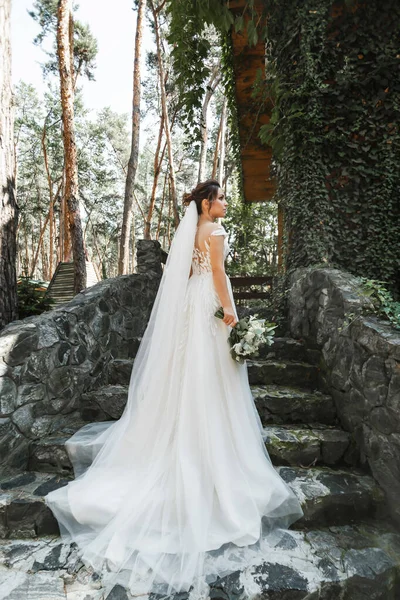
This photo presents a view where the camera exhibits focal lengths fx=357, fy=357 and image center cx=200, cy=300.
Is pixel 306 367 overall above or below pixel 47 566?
above

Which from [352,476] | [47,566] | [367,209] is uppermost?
[367,209]

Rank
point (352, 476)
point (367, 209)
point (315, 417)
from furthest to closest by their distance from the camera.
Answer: point (367, 209) → point (315, 417) → point (352, 476)

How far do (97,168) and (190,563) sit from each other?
23845 millimetres

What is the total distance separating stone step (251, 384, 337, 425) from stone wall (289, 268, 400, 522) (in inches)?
4.0

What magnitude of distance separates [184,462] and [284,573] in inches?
29.0

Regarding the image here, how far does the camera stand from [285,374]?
3266mm

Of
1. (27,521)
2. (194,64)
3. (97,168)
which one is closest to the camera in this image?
(27,521)

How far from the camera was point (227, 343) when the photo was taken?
2514mm

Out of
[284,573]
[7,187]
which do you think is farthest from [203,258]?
[7,187]

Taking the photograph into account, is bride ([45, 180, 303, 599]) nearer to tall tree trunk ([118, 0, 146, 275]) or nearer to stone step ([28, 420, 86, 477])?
stone step ([28, 420, 86, 477])

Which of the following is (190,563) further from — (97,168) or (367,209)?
(97,168)

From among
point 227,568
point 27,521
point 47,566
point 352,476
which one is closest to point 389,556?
point 352,476

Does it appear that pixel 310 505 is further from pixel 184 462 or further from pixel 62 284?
pixel 62 284

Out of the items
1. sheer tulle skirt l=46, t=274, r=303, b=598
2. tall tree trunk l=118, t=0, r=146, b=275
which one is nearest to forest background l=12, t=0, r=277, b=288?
tall tree trunk l=118, t=0, r=146, b=275
